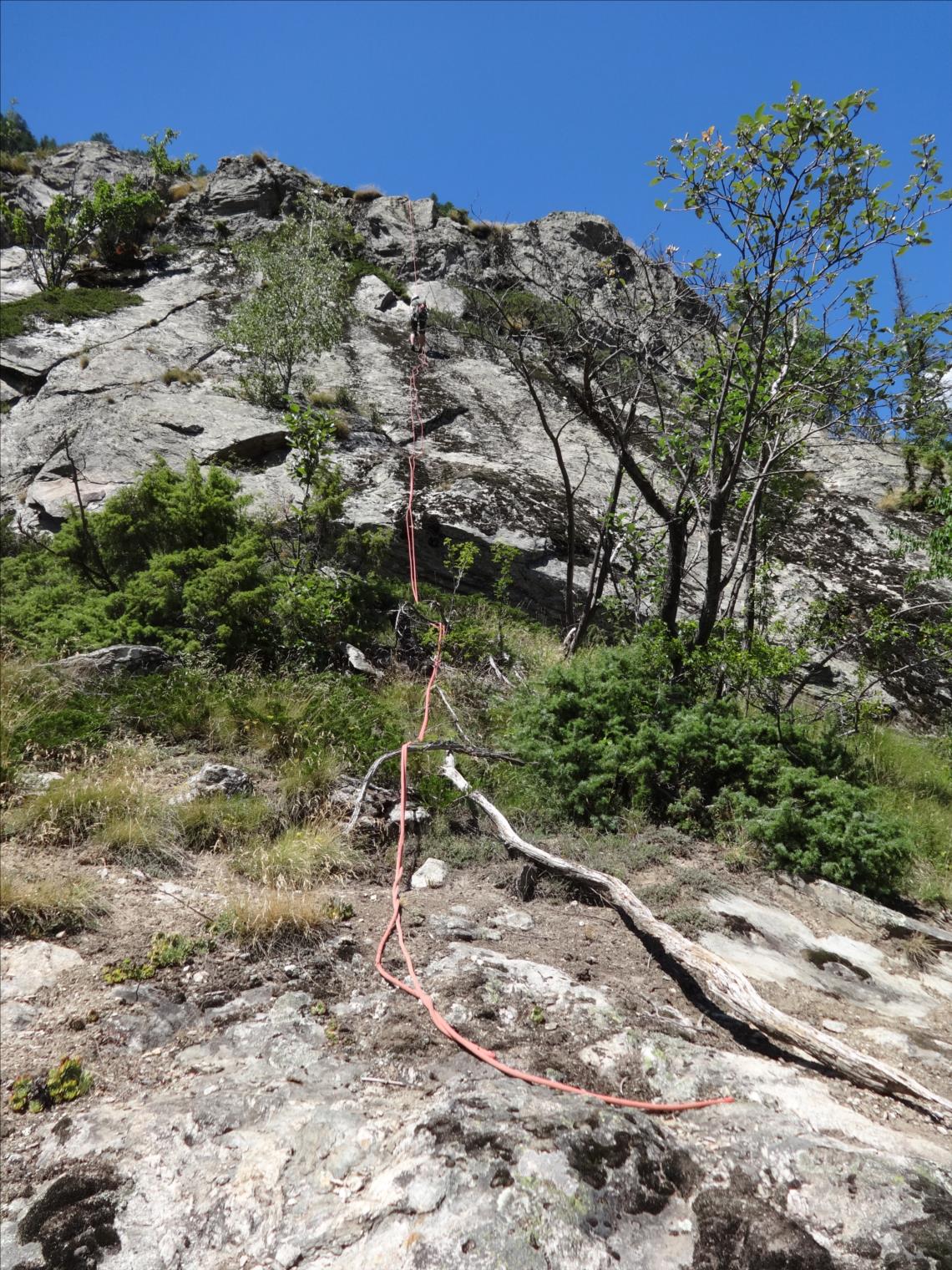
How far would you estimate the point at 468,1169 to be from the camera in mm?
2182

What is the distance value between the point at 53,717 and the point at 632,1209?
16.0ft

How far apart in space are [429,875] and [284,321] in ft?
37.1

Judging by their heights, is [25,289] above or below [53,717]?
above

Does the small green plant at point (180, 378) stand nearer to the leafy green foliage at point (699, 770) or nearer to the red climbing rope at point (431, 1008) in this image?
the red climbing rope at point (431, 1008)

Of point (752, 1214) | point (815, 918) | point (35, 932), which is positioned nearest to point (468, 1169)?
point (752, 1214)

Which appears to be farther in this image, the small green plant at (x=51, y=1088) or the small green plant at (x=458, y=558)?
the small green plant at (x=458, y=558)

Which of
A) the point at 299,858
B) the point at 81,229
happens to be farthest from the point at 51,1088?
the point at 81,229

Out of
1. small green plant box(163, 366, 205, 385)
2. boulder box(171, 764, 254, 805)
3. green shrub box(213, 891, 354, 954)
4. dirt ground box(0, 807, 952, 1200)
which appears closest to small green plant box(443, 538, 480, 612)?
boulder box(171, 764, 254, 805)

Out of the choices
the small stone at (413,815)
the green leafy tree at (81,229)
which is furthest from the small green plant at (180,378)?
the small stone at (413,815)

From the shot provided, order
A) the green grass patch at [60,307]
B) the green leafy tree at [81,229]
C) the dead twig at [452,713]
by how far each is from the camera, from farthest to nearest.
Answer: the green leafy tree at [81,229] < the green grass patch at [60,307] < the dead twig at [452,713]

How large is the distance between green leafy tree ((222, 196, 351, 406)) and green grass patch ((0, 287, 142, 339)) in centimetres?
426

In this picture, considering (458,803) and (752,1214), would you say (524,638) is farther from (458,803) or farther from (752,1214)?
(752,1214)

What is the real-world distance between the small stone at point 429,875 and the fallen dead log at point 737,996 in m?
0.46

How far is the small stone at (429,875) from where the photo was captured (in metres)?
4.70
